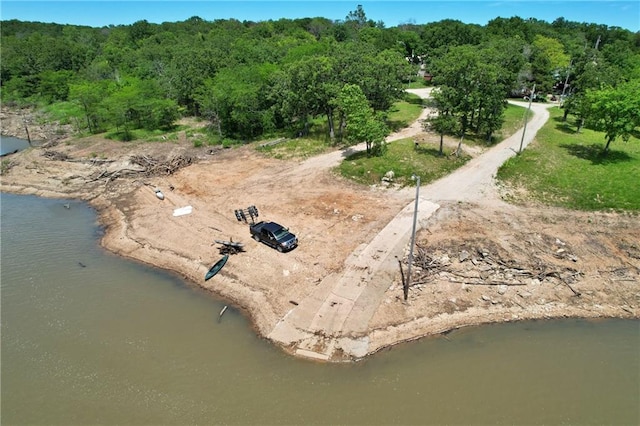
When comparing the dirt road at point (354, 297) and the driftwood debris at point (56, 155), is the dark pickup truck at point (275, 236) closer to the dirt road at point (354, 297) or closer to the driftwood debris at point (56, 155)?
the dirt road at point (354, 297)

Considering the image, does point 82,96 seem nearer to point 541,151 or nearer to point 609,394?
point 541,151

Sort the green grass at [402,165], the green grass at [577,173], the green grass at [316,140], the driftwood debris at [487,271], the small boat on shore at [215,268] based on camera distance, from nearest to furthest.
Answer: the driftwood debris at [487,271], the small boat on shore at [215,268], the green grass at [577,173], the green grass at [402,165], the green grass at [316,140]

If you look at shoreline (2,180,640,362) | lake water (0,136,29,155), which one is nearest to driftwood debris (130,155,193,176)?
shoreline (2,180,640,362)

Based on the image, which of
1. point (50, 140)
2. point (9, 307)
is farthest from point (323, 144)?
point (50, 140)

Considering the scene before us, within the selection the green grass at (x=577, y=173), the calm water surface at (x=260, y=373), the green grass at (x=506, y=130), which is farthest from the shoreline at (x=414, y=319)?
the green grass at (x=506, y=130)

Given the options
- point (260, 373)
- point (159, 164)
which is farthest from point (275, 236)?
point (159, 164)

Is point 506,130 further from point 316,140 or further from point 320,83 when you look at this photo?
point 320,83

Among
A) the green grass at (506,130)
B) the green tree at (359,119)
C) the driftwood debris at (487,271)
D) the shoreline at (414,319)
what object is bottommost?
the shoreline at (414,319)
